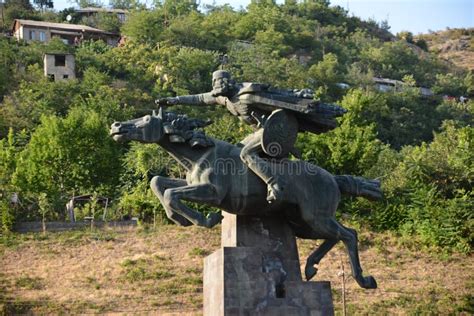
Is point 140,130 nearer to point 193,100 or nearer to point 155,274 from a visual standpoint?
point 193,100

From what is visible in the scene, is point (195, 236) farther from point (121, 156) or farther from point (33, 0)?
point (33, 0)

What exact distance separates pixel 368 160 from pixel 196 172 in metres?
23.0

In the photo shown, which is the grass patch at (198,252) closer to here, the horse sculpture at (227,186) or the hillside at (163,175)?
the hillside at (163,175)

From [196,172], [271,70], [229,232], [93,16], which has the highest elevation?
[93,16]

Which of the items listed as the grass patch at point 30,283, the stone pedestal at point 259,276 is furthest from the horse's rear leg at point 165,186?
the grass patch at point 30,283

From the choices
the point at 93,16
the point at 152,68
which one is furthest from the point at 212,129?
the point at 93,16

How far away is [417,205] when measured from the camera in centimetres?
3334

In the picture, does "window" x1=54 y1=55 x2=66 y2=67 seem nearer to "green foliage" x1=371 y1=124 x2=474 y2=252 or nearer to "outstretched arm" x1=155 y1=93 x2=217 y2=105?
"green foliage" x1=371 y1=124 x2=474 y2=252

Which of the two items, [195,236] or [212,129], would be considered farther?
[212,129]

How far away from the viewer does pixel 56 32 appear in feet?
258

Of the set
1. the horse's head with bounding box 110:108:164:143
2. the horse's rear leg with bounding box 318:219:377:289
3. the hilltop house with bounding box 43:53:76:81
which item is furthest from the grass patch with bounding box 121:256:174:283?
the hilltop house with bounding box 43:53:76:81

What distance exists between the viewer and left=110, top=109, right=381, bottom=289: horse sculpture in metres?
13.7

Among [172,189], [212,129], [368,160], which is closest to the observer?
[172,189]

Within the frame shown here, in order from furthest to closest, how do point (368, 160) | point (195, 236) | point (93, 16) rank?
point (93, 16) < point (368, 160) < point (195, 236)
